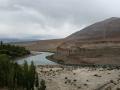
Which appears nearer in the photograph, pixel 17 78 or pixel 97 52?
pixel 17 78

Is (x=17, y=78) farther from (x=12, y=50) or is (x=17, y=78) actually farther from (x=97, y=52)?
(x=12, y=50)

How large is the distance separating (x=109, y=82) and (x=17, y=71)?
13903mm

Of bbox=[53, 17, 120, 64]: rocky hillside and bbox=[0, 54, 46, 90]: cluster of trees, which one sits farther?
bbox=[53, 17, 120, 64]: rocky hillside

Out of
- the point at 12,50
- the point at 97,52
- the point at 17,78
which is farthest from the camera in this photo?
the point at 12,50

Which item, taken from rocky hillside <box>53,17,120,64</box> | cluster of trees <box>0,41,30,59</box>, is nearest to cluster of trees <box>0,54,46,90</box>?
rocky hillside <box>53,17,120,64</box>

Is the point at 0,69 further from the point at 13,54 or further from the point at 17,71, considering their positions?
the point at 13,54

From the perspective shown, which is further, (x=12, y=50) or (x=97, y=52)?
(x=12, y=50)

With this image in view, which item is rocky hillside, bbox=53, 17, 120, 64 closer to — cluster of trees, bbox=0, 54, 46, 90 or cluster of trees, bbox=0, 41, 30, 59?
cluster of trees, bbox=0, 41, 30, 59

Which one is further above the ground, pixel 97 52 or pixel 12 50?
pixel 97 52

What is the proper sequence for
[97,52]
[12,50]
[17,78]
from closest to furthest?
[17,78]
[97,52]
[12,50]

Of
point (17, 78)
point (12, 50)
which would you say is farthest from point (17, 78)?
point (12, 50)

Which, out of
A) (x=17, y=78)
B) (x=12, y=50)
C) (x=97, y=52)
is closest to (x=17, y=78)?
(x=17, y=78)

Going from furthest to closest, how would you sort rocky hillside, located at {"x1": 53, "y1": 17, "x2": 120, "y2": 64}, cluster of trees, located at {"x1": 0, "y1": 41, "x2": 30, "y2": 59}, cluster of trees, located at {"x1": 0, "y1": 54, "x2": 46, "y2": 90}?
cluster of trees, located at {"x1": 0, "y1": 41, "x2": 30, "y2": 59} → rocky hillside, located at {"x1": 53, "y1": 17, "x2": 120, "y2": 64} → cluster of trees, located at {"x1": 0, "y1": 54, "x2": 46, "y2": 90}

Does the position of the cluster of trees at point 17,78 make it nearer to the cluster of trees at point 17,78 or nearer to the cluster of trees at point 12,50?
Result: the cluster of trees at point 17,78
